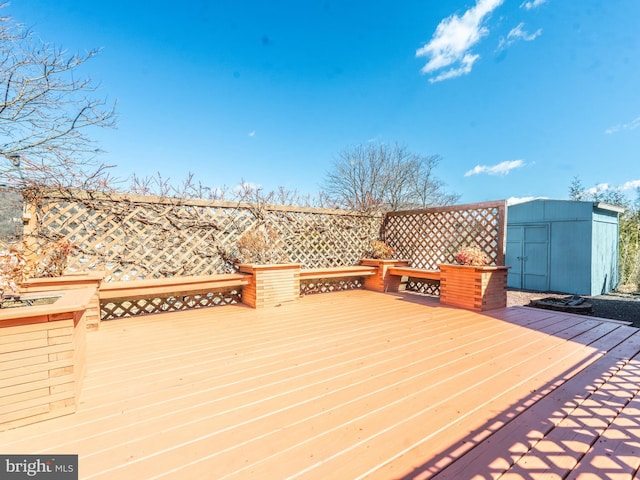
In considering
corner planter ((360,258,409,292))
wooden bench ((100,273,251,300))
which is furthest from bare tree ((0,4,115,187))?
corner planter ((360,258,409,292))

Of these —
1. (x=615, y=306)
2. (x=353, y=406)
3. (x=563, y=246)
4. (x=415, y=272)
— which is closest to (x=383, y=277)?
(x=415, y=272)

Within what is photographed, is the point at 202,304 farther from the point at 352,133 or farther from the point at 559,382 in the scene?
the point at 352,133

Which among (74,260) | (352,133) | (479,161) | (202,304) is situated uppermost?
(352,133)

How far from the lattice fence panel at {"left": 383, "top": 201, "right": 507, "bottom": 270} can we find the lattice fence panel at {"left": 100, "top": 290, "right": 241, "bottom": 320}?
352cm

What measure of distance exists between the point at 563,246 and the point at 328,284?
747 cm

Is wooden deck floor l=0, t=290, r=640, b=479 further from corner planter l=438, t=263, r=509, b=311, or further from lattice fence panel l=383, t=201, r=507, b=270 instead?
lattice fence panel l=383, t=201, r=507, b=270

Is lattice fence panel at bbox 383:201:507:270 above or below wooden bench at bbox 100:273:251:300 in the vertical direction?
above

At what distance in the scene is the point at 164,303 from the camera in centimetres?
411

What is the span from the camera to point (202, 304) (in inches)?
173

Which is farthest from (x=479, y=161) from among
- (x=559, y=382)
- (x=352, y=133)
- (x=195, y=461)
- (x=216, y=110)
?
(x=195, y=461)

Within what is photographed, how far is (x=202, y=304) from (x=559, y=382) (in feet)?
14.0

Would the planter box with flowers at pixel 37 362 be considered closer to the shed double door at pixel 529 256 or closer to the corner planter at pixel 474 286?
the corner planter at pixel 474 286

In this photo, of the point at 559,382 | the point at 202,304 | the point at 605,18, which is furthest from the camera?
the point at 605,18

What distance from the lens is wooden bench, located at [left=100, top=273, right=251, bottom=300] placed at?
340cm
